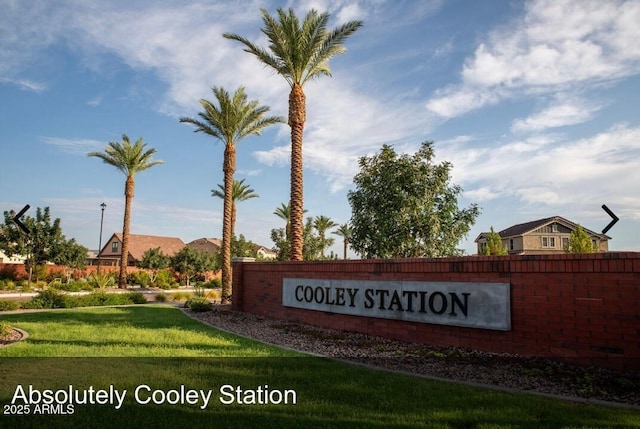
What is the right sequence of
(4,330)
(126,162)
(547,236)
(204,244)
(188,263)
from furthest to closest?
(204,244) → (547,236) → (188,263) → (126,162) → (4,330)

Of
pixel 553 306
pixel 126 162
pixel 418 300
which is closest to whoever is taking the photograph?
pixel 553 306

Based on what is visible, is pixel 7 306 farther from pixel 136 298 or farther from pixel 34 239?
pixel 34 239

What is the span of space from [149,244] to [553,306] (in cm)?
6330

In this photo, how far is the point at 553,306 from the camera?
789cm

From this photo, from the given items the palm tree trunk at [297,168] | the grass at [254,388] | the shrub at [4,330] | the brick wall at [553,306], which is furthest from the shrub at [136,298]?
the brick wall at [553,306]

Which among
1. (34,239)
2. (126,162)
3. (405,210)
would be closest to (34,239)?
(34,239)

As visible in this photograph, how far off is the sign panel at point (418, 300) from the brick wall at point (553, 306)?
0.15 meters

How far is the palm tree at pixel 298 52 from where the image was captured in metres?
19.0

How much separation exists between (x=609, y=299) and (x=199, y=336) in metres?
8.57

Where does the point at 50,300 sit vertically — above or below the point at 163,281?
below

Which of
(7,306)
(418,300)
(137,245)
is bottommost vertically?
(7,306)

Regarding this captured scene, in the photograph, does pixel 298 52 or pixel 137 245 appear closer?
pixel 298 52

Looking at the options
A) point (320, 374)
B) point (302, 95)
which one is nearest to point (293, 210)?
point (302, 95)

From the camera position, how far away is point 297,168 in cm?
1895
